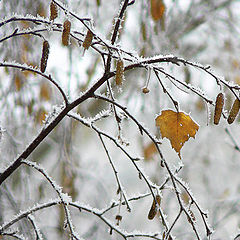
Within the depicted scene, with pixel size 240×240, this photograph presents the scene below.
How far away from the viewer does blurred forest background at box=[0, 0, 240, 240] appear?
2.97 feet

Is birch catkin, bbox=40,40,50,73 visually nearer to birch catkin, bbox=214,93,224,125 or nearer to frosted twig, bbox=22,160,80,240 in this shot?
frosted twig, bbox=22,160,80,240

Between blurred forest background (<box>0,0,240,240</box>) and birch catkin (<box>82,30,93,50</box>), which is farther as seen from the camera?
blurred forest background (<box>0,0,240,240</box>)

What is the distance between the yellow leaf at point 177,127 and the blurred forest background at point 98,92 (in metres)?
0.04

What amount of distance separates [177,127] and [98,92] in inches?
67.2

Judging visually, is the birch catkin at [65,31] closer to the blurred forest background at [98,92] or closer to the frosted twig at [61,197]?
the blurred forest background at [98,92]

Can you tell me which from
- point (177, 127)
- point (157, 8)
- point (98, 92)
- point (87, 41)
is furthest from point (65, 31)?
point (98, 92)

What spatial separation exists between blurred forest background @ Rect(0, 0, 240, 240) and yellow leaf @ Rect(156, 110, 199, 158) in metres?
0.04

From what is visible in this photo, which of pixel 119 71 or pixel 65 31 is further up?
pixel 65 31

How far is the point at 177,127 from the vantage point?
0.90 m

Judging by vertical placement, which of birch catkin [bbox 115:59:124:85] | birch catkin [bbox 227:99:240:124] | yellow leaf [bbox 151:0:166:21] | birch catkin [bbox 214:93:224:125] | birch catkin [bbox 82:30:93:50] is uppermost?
yellow leaf [bbox 151:0:166:21]

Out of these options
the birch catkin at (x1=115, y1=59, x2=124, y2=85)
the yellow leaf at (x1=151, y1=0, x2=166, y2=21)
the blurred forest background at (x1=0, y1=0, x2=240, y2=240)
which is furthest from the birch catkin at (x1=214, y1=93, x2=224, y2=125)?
the yellow leaf at (x1=151, y1=0, x2=166, y2=21)

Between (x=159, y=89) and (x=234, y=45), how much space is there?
1.23m

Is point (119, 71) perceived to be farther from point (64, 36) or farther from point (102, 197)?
point (102, 197)

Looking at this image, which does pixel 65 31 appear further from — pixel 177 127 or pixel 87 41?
pixel 177 127
